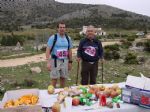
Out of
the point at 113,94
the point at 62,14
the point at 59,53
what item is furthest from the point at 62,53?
the point at 62,14

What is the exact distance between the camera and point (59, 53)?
7930mm

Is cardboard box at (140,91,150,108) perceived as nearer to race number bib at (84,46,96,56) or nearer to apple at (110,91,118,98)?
apple at (110,91,118,98)

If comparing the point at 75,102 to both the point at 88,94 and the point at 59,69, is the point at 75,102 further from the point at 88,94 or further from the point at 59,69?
the point at 59,69

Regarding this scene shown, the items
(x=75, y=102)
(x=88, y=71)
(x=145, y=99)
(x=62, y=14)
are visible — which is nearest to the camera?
(x=145, y=99)

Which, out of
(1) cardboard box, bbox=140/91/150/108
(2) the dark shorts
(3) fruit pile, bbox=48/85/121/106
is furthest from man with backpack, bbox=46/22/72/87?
(1) cardboard box, bbox=140/91/150/108

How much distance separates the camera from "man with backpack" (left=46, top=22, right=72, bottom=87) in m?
7.86

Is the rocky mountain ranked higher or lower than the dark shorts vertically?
lower

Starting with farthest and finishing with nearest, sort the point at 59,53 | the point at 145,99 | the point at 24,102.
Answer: the point at 59,53 → the point at 145,99 → the point at 24,102

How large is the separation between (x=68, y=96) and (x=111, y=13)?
103m

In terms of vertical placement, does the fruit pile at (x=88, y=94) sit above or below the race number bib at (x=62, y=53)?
below

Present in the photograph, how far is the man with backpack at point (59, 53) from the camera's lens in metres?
7.86

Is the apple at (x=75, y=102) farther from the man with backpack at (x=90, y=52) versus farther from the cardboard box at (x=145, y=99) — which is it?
the man with backpack at (x=90, y=52)

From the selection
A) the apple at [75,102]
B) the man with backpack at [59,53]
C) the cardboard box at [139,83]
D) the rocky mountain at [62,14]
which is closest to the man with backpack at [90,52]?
the man with backpack at [59,53]

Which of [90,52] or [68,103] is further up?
[90,52]
